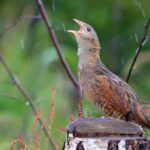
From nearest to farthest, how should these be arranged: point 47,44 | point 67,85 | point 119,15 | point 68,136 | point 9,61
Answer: point 68,136
point 9,61
point 67,85
point 47,44
point 119,15

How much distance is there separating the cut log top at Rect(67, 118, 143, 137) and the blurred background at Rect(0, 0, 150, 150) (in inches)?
130

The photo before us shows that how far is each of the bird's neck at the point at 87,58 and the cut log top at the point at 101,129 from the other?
994 millimetres

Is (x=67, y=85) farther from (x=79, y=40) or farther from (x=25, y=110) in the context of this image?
(x=79, y=40)

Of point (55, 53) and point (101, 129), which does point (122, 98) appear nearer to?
point (101, 129)

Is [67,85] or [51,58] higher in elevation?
[51,58]

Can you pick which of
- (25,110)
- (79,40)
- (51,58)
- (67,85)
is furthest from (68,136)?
(67,85)

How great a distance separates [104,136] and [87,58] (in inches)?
48.3

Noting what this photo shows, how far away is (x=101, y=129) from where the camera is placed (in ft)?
14.3

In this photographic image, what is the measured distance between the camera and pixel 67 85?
10.2 metres

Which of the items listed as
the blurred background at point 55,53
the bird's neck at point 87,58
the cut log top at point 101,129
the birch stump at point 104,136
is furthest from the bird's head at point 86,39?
the blurred background at point 55,53

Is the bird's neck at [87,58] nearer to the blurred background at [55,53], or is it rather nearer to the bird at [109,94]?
the bird at [109,94]

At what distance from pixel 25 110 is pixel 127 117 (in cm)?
379

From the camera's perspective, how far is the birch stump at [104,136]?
164 inches

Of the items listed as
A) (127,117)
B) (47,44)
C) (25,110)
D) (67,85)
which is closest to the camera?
(127,117)
